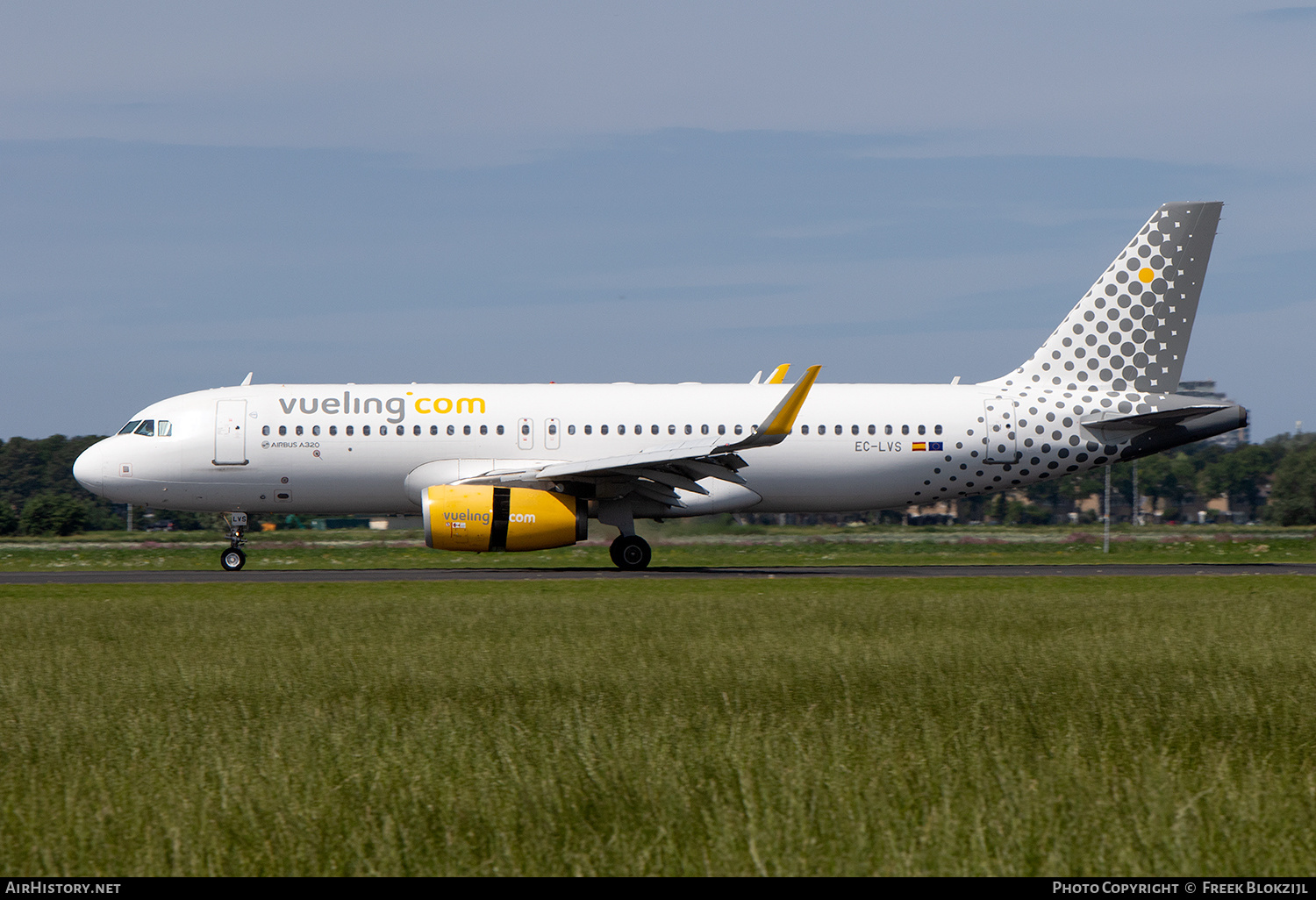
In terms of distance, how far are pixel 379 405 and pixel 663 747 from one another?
21072mm

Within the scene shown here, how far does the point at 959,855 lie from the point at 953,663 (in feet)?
20.3

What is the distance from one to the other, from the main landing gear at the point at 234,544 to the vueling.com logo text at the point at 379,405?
2682mm

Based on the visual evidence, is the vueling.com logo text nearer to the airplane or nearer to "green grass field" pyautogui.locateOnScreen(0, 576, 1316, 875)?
the airplane

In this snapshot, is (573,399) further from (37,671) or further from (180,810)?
(180,810)

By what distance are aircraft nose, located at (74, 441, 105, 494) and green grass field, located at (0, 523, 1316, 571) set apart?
3.59 meters

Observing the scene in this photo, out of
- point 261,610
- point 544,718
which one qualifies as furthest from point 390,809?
point 261,610

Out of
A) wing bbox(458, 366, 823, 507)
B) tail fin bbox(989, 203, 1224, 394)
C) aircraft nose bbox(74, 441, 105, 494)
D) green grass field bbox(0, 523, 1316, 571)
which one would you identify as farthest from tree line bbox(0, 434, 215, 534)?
tail fin bbox(989, 203, 1224, 394)

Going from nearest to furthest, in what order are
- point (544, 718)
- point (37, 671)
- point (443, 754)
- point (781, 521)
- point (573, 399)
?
point (443, 754) → point (544, 718) → point (37, 671) → point (573, 399) → point (781, 521)

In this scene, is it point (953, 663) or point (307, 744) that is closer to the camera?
point (307, 744)

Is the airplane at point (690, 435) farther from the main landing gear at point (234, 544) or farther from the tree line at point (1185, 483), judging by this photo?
the tree line at point (1185, 483)

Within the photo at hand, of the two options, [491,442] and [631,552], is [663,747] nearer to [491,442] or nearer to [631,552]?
[631,552]

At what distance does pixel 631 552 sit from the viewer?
2750 centimetres
